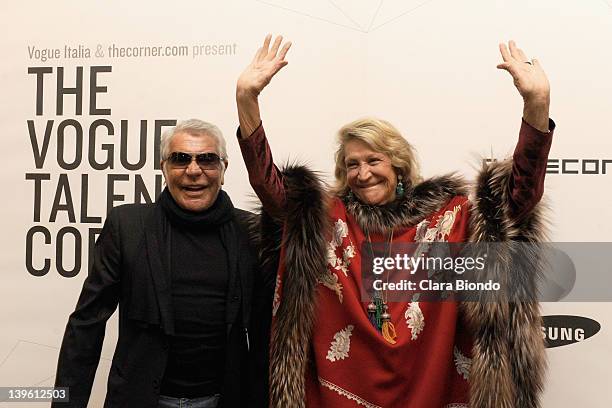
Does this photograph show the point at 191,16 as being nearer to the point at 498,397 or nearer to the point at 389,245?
the point at 389,245

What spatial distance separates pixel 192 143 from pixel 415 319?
679 millimetres

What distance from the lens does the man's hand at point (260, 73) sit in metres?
1.51

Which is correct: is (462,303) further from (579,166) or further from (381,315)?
(579,166)

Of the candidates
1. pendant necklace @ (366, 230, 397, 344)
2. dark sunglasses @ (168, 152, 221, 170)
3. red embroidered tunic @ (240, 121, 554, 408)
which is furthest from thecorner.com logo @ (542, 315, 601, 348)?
dark sunglasses @ (168, 152, 221, 170)

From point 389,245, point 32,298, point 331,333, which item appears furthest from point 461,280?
point 32,298

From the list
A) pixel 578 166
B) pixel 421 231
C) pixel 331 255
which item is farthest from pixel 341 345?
pixel 578 166

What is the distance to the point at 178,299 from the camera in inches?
62.1

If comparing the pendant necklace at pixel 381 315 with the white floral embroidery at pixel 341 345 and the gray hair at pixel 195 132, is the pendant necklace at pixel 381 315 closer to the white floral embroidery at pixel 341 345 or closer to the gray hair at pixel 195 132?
the white floral embroidery at pixel 341 345

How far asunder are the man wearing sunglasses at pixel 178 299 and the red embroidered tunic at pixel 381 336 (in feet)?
0.53

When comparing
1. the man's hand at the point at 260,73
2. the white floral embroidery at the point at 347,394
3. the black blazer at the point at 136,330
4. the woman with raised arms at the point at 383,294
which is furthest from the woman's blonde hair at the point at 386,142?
the white floral embroidery at the point at 347,394

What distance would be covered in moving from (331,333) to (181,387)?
15.0 inches

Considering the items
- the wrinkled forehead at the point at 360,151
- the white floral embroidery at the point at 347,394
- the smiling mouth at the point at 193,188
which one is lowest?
the white floral embroidery at the point at 347,394

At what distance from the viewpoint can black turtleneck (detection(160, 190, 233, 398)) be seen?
5.17 feet

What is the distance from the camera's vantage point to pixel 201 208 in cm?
164
